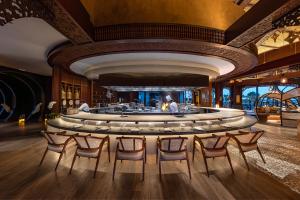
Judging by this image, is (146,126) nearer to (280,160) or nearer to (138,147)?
(138,147)

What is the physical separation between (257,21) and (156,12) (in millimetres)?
2046

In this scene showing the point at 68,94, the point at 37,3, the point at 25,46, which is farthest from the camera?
the point at 68,94

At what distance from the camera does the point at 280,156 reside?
17.1ft

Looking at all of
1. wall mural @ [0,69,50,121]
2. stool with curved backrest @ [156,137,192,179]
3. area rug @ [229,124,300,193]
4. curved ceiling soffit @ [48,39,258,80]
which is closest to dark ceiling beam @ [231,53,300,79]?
curved ceiling soffit @ [48,39,258,80]

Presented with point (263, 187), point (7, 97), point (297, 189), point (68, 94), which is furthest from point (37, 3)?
point (7, 97)

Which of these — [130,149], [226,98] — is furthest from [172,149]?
[226,98]

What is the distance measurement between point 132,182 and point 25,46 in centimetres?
523

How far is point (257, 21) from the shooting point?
349cm

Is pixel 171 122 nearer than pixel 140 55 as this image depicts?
Yes

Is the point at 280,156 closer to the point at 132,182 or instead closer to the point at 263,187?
the point at 263,187

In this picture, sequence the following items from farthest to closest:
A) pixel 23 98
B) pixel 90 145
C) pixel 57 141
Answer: pixel 23 98, pixel 57 141, pixel 90 145

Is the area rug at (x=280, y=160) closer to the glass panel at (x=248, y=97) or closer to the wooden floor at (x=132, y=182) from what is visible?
the wooden floor at (x=132, y=182)

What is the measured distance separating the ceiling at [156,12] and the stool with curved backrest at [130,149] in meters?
2.57

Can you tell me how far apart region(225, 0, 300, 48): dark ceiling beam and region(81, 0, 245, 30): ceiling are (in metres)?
0.49
